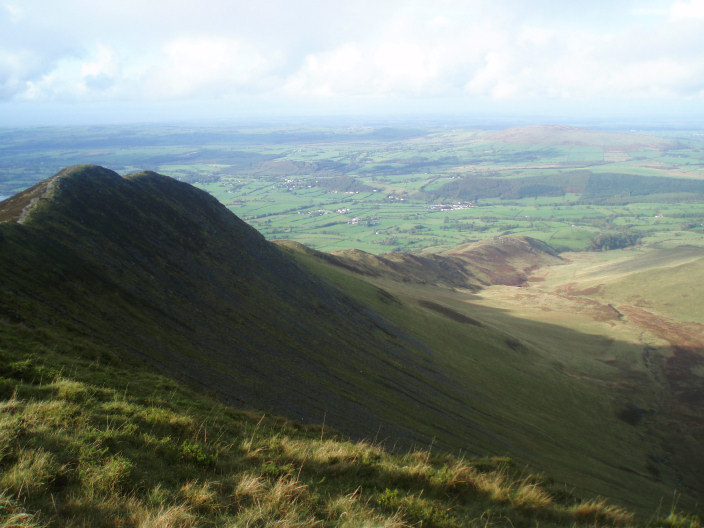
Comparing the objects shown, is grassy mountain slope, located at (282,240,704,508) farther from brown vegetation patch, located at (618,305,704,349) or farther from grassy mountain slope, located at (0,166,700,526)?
brown vegetation patch, located at (618,305,704,349)

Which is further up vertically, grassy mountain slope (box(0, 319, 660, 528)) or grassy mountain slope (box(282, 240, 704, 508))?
grassy mountain slope (box(0, 319, 660, 528))

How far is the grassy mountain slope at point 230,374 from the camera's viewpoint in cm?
1123

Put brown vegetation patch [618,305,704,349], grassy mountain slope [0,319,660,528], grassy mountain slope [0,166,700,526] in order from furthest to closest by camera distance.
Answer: brown vegetation patch [618,305,704,349]
grassy mountain slope [0,166,700,526]
grassy mountain slope [0,319,660,528]

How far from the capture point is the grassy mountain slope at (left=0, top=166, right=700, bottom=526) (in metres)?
11.2

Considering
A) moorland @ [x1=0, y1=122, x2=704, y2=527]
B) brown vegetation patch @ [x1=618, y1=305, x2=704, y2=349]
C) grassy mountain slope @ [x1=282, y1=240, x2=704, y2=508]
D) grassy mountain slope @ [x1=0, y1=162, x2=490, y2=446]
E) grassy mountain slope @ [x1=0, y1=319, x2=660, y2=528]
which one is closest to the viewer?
grassy mountain slope @ [x1=0, y1=319, x2=660, y2=528]

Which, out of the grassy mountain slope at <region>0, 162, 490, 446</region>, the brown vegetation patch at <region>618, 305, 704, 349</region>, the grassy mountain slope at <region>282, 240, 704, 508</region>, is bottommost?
the brown vegetation patch at <region>618, 305, 704, 349</region>

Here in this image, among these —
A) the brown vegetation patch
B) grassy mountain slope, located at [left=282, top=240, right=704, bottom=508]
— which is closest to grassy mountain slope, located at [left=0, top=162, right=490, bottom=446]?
grassy mountain slope, located at [left=282, top=240, right=704, bottom=508]

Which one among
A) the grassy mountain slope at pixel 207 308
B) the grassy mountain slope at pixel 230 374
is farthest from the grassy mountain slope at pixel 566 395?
the grassy mountain slope at pixel 207 308

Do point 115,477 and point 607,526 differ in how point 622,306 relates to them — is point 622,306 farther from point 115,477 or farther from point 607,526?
point 115,477

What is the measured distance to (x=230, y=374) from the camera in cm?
3425

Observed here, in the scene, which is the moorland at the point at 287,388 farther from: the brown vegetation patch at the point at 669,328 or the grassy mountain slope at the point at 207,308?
the brown vegetation patch at the point at 669,328

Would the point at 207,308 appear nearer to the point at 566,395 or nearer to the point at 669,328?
the point at 566,395

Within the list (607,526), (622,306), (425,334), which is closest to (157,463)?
(607,526)

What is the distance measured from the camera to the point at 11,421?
1082cm
